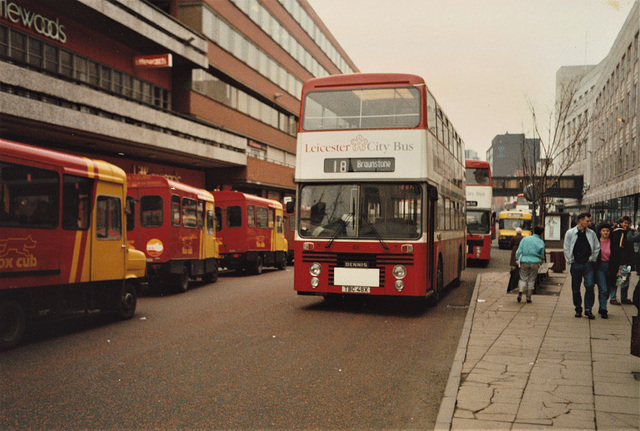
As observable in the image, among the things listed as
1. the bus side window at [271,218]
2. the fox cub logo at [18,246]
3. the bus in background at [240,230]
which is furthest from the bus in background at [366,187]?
the bus side window at [271,218]

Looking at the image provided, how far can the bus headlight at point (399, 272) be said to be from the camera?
444 inches

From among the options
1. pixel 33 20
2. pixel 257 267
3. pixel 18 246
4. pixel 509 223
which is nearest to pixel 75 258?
pixel 18 246

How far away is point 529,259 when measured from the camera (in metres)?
12.9

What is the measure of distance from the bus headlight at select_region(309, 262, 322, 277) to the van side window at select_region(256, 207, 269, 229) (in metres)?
12.0

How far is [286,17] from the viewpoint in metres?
45.9

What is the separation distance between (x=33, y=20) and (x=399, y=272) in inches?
660

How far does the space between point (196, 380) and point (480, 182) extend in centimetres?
2306

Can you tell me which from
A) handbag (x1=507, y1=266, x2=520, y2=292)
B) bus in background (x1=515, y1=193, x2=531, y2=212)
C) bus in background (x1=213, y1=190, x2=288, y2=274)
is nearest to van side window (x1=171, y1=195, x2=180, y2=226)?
bus in background (x1=213, y1=190, x2=288, y2=274)

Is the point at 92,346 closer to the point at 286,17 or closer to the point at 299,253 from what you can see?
the point at 299,253

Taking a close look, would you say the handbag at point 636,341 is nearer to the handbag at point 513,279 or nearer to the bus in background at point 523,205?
the handbag at point 513,279

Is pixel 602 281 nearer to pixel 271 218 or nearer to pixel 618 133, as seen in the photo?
pixel 271 218

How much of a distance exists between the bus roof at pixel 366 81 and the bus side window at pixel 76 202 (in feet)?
14.0

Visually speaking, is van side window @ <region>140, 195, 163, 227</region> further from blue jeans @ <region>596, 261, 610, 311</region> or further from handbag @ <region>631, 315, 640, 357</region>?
handbag @ <region>631, 315, 640, 357</region>

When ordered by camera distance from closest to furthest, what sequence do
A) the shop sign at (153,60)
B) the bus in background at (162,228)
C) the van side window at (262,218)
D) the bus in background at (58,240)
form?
the bus in background at (58,240), the bus in background at (162,228), the van side window at (262,218), the shop sign at (153,60)
